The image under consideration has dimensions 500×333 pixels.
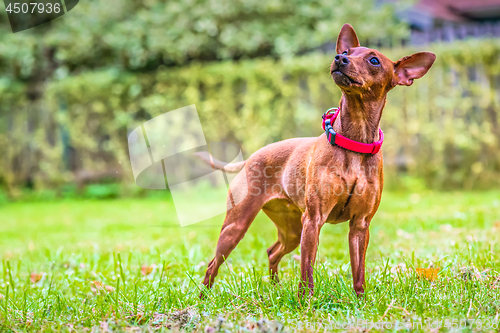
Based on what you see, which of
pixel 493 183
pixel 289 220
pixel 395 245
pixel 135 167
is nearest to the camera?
pixel 289 220

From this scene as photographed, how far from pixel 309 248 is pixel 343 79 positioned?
80cm

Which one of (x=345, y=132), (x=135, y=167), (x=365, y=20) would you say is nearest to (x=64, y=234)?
(x=135, y=167)

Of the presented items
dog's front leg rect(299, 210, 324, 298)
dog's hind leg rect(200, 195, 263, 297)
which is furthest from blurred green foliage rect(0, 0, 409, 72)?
dog's front leg rect(299, 210, 324, 298)

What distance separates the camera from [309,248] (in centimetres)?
214

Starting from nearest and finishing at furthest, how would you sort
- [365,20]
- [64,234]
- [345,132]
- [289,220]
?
[345,132] → [289,220] → [64,234] → [365,20]

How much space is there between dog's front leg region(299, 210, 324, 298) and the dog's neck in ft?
1.44

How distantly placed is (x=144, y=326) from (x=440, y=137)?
279 inches

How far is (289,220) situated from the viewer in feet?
8.59

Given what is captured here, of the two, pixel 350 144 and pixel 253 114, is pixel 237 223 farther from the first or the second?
pixel 253 114

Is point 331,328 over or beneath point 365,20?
beneath

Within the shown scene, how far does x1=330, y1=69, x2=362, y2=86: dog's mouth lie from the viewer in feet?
6.56

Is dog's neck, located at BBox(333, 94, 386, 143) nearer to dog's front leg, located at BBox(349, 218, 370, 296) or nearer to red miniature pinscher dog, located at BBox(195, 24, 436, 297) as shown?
red miniature pinscher dog, located at BBox(195, 24, 436, 297)

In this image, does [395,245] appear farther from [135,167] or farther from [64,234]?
[135,167]

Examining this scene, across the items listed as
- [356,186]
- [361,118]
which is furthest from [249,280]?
[361,118]
